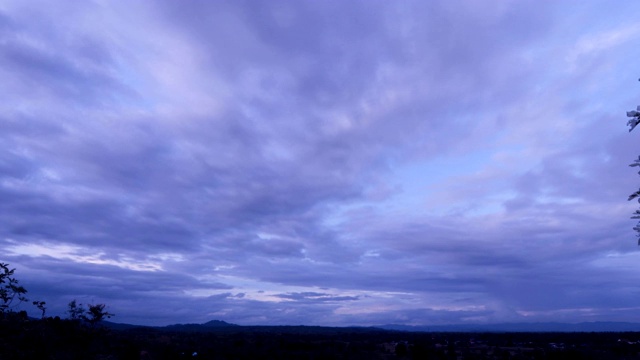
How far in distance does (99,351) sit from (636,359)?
193 feet

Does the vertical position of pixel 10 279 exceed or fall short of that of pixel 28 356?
it exceeds it

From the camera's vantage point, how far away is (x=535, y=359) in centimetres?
6116

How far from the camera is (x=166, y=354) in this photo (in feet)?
163

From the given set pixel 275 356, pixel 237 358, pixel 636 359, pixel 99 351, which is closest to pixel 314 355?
pixel 275 356

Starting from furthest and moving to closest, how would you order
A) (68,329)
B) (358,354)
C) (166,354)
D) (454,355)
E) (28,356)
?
(454,355) → (358,354) → (166,354) → (68,329) → (28,356)

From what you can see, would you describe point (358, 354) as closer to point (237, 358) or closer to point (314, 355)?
point (314, 355)

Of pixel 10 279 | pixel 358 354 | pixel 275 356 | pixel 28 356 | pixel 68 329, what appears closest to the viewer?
pixel 10 279

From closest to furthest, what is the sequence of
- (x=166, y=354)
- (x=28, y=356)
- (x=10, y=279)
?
(x=10, y=279) < (x=28, y=356) < (x=166, y=354)

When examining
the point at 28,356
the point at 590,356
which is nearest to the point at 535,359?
the point at 590,356

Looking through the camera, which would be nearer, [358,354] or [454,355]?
[358,354]

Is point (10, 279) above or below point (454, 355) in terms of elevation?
above

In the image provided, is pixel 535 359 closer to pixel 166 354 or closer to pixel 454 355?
pixel 454 355

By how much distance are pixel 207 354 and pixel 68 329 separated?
14429mm

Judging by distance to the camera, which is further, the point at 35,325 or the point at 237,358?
the point at 237,358
